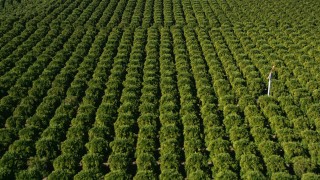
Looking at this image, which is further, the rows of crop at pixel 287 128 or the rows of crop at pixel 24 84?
the rows of crop at pixel 24 84

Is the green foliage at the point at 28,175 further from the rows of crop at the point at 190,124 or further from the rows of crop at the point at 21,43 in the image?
the rows of crop at the point at 21,43

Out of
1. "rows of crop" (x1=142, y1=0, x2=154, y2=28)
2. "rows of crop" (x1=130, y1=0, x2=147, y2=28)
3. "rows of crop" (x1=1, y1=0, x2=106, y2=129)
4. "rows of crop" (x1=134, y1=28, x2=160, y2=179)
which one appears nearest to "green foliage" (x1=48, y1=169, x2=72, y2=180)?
"rows of crop" (x1=134, y1=28, x2=160, y2=179)

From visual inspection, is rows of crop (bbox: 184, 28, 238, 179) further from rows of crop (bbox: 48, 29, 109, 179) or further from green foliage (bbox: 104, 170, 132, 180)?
rows of crop (bbox: 48, 29, 109, 179)

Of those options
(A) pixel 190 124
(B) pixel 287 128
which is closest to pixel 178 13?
(A) pixel 190 124

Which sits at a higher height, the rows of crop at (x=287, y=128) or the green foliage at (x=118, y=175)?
the green foliage at (x=118, y=175)

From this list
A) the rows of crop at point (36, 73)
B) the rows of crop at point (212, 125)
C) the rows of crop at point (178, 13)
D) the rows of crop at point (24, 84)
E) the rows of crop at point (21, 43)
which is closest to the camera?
the rows of crop at point (212, 125)

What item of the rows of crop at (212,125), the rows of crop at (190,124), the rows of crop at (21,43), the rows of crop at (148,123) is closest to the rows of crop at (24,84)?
the rows of crop at (21,43)

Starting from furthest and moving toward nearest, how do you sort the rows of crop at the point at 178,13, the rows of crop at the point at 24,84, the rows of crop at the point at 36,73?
the rows of crop at the point at 178,13 < the rows of crop at the point at 36,73 < the rows of crop at the point at 24,84

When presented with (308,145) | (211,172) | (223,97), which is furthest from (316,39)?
(211,172)

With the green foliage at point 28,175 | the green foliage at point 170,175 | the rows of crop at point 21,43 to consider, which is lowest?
the rows of crop at point 21,43
